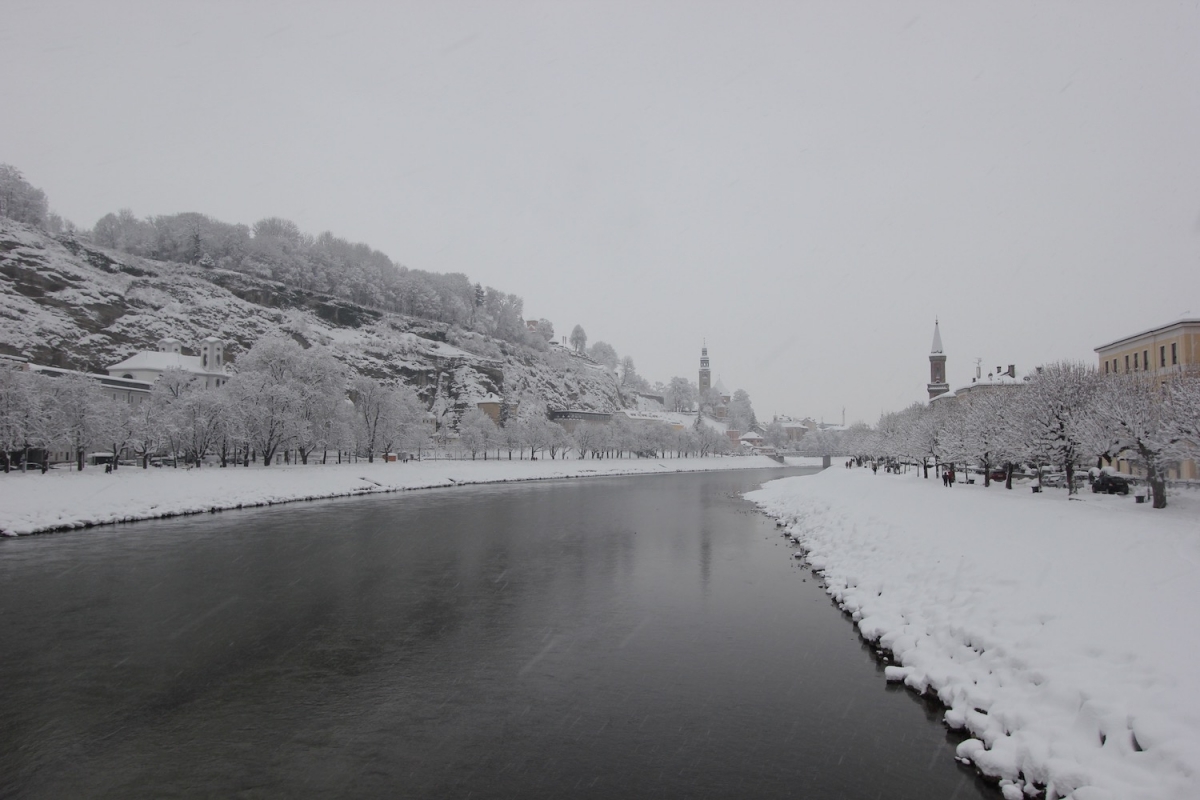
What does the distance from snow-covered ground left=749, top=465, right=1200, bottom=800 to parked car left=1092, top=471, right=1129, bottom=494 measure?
860cm

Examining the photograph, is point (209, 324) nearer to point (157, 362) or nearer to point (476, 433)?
point (157, 362)

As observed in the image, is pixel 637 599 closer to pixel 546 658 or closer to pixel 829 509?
pixel 546 658

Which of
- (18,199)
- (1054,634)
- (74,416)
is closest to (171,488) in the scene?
(74,416)

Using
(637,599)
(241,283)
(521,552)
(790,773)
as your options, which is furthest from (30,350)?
(790,773)

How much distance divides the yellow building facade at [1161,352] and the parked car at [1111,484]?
519 inches

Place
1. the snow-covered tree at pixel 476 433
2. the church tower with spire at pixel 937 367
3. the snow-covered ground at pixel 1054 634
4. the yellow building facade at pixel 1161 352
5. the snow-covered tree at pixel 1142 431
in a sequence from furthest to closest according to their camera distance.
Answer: the church tower with spire at pixel 937 367
the snow-covered tree at pixel 476 433
the yellow building facade at pixel 1161 352
the snow-covered tree at pixel 1142 431
the snow-covered ground at pixel 1054 634

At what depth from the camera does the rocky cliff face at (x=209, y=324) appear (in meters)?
90.1

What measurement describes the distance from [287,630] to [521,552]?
10.7 m

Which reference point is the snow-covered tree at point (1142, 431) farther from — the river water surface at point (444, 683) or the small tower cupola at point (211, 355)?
the small tower cupola at point (211, 355)

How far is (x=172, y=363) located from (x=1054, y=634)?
334ft

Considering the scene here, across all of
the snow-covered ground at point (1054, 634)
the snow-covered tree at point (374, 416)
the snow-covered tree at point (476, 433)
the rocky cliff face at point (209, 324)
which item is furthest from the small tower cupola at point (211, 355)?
the snow-covered ground at point (1054, 634)

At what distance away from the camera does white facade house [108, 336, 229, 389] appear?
278ft

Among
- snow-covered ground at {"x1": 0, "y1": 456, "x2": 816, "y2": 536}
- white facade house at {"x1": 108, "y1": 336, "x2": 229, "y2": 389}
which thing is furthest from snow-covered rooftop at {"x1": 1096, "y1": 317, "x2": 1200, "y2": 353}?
white facade house at {"x1": 108, "y1": 336, "x2": 229, "y2": 389}

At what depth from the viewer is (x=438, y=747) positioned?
8.77 meters
